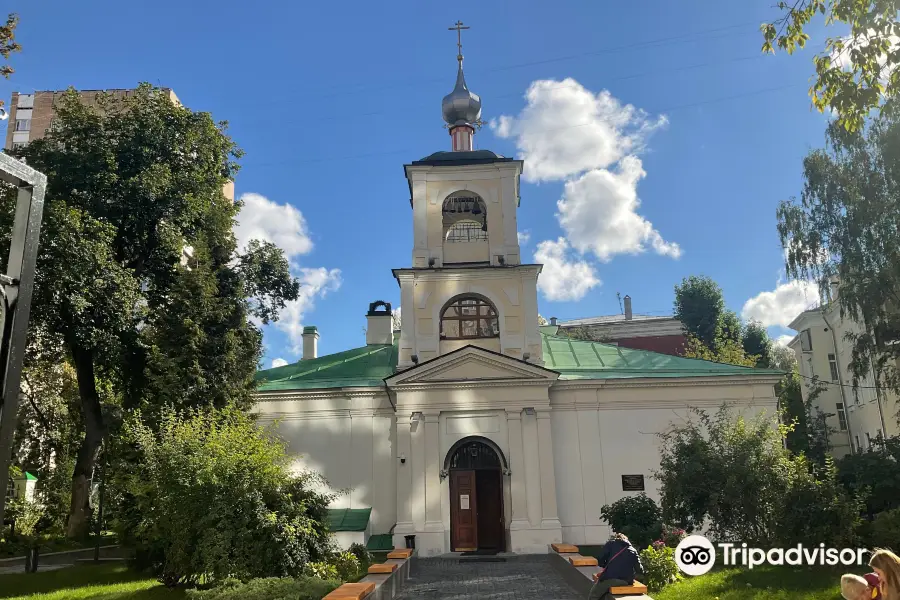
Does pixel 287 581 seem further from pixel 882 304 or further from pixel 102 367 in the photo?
pixel 882 304

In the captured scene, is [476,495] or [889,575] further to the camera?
[476,495]

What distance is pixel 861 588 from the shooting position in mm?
5590

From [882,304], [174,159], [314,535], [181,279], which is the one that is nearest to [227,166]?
[174,159]

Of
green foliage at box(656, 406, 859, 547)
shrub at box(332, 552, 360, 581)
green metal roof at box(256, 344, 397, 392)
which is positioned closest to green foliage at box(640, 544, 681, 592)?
green foliage at box(656, 406, 859, 547)

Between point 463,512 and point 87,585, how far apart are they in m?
9.85

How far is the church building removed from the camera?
20734 mm

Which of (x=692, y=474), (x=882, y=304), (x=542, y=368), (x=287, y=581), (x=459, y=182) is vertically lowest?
(x=287, y=581)

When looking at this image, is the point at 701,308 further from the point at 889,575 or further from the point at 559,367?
the point at 889,575

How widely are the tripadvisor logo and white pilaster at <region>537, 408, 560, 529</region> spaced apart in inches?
257

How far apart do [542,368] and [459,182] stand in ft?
24.2

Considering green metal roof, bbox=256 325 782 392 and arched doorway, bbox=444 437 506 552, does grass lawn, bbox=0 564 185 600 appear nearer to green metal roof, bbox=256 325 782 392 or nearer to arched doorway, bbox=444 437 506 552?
green metal roof, bbox=256 325 782 392

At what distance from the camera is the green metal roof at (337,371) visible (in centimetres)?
2275

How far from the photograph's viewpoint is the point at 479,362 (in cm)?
2139

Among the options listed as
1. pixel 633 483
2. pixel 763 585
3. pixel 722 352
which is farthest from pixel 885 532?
pixel 722 352
